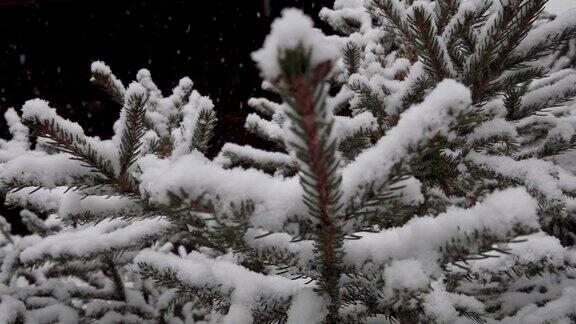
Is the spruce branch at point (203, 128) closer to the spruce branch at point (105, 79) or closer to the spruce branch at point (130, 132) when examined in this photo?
the spruce branch at point (130, 132)

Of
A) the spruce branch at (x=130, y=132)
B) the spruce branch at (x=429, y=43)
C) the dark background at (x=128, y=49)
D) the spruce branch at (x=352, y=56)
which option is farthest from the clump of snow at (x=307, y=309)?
the dark background at (x=128, y=49)

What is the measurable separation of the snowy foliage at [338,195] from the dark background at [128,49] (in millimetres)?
4209

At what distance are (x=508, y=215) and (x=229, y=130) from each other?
542cm

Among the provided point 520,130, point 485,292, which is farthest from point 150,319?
point 520,130

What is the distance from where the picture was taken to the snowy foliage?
1.75ft

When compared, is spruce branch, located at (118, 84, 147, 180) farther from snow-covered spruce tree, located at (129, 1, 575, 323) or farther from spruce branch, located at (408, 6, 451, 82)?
spruce branch, located at (408, 6, 451, 82)

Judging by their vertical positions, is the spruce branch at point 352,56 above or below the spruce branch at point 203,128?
above

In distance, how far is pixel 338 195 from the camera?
56cm

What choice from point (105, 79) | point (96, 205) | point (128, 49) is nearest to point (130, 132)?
point (96, 205)

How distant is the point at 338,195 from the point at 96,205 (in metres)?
0.73

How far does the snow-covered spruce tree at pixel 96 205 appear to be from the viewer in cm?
85

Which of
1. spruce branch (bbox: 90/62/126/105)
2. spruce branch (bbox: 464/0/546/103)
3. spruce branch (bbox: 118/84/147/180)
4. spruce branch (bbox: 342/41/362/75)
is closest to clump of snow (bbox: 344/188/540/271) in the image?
spruce branch (bbox: 118/84/147/180)

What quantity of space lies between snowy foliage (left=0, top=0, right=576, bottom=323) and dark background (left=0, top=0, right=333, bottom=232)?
166 inches

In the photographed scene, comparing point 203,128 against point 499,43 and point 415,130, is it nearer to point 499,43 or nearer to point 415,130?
point 415,130
